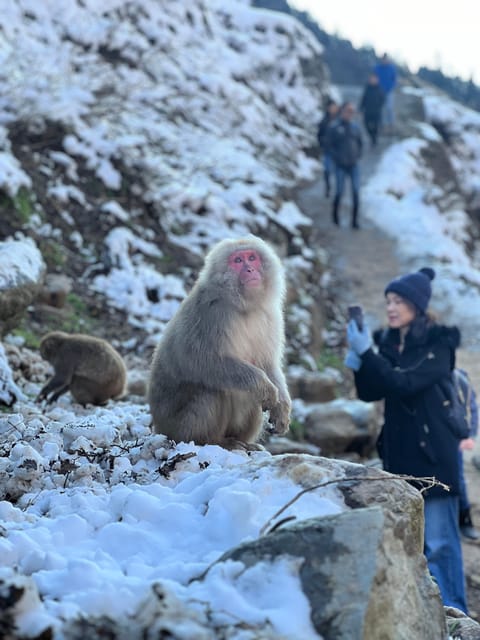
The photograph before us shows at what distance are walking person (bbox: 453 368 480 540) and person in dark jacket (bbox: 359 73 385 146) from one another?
13.3m

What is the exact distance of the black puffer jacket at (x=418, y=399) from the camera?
4.11 meters

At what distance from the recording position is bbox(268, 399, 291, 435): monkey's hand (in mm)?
3449

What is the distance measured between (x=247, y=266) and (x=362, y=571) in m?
1.76

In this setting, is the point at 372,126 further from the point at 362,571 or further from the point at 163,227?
the point at 362,571

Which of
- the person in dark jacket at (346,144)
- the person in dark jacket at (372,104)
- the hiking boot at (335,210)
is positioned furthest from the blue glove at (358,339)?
the person in dark jacket at (372,104)

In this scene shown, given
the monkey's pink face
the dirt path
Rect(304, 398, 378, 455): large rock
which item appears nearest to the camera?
the monkey's pink face

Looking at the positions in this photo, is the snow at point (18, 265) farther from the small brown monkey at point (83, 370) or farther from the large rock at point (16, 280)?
the small brown monkey at point (83, 370)

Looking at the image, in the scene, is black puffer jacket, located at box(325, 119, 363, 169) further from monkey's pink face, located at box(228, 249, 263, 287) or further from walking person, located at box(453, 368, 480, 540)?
monkey's pink face, located at box(228, 249, 263, 287)

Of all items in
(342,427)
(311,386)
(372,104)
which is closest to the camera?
(342,427)

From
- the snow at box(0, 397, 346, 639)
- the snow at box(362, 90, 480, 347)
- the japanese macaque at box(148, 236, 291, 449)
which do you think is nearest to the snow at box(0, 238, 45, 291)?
the snow at box(0, 397, 346, 639)

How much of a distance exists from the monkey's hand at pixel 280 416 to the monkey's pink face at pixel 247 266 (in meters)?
0.59

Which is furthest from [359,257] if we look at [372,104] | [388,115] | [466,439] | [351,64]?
[351,64]

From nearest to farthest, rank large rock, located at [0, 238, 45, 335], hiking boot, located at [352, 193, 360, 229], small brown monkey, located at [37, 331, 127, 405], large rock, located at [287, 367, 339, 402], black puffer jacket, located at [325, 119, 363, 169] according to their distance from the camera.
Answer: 1. large rock, located at [0, 238, 45, 335]
2. small brown monkey, located at [37, 331, 127, 405]
3. large rock, located at [287, 367, 339, 402]
4. black puffer jacket, located at [325, 119, 363, 169]
5. hiking boot, located at [352, 193, 360, 229]

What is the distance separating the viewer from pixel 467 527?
5617mm
